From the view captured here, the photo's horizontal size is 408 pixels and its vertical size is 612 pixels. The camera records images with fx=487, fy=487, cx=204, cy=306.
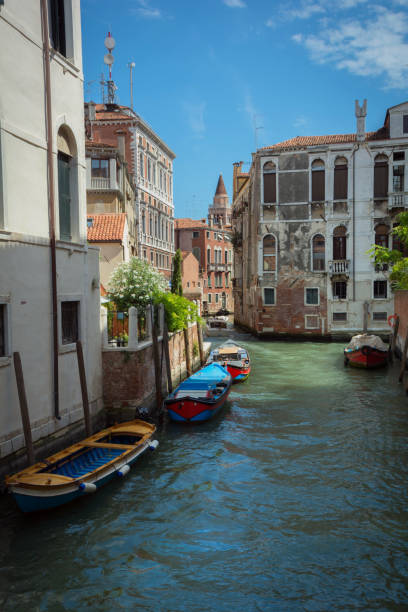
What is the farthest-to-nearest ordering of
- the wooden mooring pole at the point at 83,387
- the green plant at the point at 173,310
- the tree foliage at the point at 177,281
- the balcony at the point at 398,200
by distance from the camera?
1. the balcony at the point at 398,200
2. the tree foliage at the point at 177,281
3. the green plant at the point at 173,310
4. the wooden mooring pole at the point at 83,387

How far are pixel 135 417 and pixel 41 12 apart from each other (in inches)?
274

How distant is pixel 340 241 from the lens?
78.8 feet

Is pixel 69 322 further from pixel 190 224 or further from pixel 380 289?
pixel 190 224

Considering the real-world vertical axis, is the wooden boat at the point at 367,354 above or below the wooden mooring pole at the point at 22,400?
below

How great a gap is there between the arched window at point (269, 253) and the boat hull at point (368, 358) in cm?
879

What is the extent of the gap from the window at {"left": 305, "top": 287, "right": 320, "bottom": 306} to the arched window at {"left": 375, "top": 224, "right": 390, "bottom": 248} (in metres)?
3.73

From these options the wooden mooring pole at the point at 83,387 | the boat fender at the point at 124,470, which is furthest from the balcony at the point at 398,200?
the boat fender at the point at 124,470

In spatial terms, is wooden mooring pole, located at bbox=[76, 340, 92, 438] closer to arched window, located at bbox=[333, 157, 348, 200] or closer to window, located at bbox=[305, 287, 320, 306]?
window, located at bbox=[305, 287, 320, 306]

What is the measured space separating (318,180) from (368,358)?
11.0 m

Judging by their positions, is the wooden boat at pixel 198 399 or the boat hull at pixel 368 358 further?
the boat hull at pixel 368 358

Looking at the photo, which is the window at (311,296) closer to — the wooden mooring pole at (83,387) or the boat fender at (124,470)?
the wooden mooring pole at (83,387)

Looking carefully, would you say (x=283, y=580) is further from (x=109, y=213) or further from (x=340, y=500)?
(x=109, y=213)

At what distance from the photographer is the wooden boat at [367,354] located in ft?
54.3

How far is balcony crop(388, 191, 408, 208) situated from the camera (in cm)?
2289
